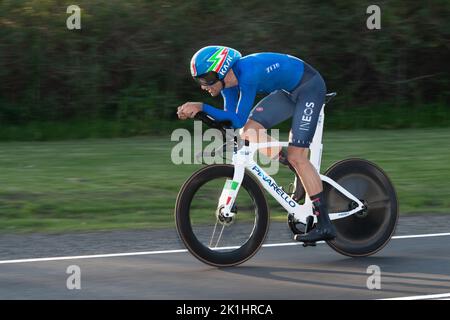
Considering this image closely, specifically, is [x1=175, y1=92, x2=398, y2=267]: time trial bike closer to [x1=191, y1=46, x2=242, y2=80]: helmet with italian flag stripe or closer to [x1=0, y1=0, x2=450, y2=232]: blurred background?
[x1=191, y1=46, x2=242, y2=80]: helmet with italian flag stripe

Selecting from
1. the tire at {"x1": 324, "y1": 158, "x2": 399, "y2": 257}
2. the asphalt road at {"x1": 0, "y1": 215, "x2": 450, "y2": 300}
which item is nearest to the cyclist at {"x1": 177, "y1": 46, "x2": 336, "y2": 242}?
the tire at {"x1": 324, "y1": 158, "x2": 399, "y2": 257}

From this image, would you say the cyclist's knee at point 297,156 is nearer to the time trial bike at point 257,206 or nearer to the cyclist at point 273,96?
the cyclist at point 273,96

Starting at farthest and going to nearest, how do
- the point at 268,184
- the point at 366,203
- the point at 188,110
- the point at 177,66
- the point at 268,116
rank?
the point at 177,66 < the point at 366,203 < the point at 268,116 < the point at 268,184 < the point at 188,110

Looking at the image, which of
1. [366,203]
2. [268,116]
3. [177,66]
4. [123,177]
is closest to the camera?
[268,116]

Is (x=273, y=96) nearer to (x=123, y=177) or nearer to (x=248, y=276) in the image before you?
(x=248, y=276)

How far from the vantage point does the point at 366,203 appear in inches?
324

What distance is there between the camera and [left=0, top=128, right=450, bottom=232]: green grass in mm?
10305

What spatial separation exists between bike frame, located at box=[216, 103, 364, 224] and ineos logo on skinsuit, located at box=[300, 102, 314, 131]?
0.13 metres

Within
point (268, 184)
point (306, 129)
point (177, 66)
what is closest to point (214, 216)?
point (268, 184)

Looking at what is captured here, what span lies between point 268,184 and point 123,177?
4805 millimetres

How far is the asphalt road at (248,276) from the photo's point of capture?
269 inches

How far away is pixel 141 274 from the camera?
24.5 feet

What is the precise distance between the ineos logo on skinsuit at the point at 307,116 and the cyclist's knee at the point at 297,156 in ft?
0.58

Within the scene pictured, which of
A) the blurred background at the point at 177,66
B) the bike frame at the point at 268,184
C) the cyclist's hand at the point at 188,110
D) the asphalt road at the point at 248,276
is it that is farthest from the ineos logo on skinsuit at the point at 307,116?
the blurred background at the point at 177,66
